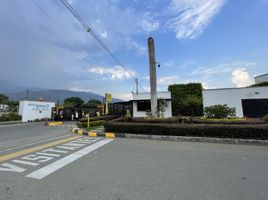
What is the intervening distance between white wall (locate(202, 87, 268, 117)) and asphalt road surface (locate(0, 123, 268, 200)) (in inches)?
414

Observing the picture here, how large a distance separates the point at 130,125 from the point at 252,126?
582 centimetres

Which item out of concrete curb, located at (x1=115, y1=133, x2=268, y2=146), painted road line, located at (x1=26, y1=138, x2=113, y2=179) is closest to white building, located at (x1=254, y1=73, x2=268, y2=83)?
concrete curb, located at (x1=115, y1=133, x2=268, y2=146)

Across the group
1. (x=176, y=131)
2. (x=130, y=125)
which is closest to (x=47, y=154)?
(x=130, y=125)

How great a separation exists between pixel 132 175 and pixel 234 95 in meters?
14.5

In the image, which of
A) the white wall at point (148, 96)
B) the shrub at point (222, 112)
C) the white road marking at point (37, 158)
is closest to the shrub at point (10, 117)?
the white wall at point (148, 96)

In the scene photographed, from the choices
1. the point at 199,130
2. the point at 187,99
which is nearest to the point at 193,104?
the point at 187,99

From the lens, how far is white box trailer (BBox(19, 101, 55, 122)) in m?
Result: 18.5

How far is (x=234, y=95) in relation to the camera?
1417cm

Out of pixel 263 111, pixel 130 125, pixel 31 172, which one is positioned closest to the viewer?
pixel 31 172

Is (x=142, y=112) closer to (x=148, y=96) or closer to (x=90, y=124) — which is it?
(x=148, y=96)

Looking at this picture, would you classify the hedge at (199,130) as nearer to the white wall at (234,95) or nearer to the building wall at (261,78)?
the white wall at (234,95)

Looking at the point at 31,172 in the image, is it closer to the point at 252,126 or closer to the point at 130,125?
the point at 130,125

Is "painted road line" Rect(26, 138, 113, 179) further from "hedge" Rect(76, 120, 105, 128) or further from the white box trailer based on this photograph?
the white box trailer

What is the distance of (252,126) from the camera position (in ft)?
22.4
